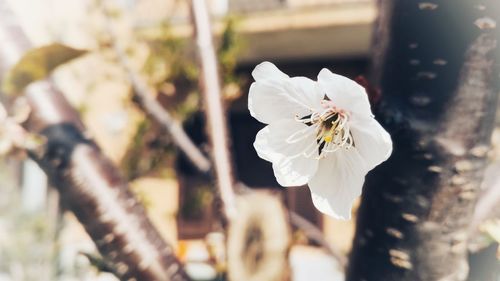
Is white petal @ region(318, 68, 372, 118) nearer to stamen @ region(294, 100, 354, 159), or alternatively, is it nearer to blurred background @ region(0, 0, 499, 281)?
stamen @ region(294, 100, 354, 159)

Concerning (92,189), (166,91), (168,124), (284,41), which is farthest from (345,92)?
(166,91)

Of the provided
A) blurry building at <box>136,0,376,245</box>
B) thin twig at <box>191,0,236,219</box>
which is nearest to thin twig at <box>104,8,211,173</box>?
thin twig at <box>191,0,236,219</box>

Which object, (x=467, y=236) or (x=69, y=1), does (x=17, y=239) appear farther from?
(x=467, y=236)

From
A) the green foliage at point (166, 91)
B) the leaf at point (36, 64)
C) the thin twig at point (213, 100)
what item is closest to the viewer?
the leaf at point (36, 64)

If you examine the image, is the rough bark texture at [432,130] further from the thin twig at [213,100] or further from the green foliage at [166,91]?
the green foliage at [166,91]

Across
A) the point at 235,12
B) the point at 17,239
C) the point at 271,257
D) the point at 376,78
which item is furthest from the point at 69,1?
the point at 376,78

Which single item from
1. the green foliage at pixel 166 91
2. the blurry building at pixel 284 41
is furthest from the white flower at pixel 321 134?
the green foliage at pixel 166 91
